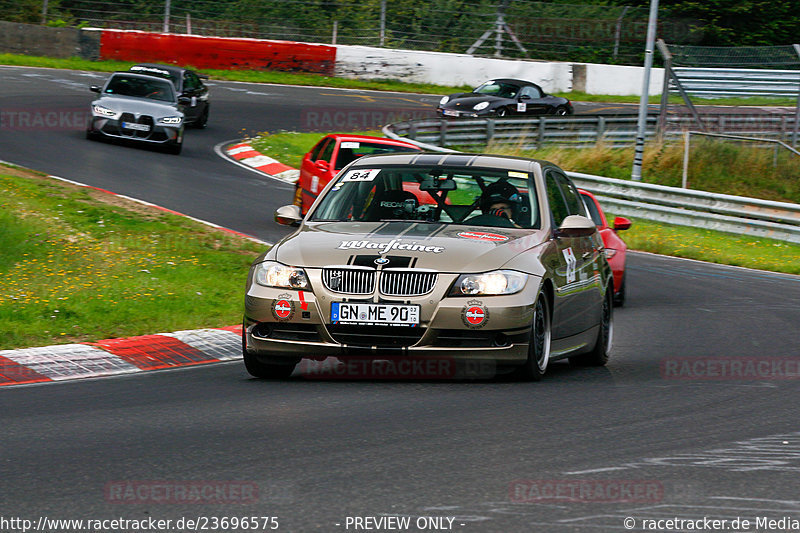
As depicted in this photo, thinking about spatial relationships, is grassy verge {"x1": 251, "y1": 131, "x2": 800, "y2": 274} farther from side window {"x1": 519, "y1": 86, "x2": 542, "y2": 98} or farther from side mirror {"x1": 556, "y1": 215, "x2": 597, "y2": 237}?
side mirror {"x1": 556, "y1": 215, "x2": 597, "y2": 237}

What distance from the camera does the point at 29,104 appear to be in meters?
29.4

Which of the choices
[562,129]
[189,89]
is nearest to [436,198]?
[189,89]

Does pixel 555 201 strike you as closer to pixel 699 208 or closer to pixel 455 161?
pixel 455 161

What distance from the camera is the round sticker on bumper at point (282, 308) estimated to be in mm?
7910

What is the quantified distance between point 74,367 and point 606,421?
387 centimetres

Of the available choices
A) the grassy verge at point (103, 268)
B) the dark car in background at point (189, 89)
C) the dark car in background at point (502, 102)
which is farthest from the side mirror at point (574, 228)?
the dark car in background at point (502, 102)

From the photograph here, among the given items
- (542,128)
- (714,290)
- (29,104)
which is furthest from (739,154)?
(29,104)

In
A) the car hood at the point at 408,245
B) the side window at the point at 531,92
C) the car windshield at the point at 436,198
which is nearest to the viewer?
the car hood at the point at 408,245

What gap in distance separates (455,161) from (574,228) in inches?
41.4

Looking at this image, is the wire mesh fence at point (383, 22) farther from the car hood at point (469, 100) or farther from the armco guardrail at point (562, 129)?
the armco guardrail at point (562, 129)

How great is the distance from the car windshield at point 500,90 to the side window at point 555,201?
85.1ft

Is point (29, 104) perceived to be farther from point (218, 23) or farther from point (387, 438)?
point (387, 438)

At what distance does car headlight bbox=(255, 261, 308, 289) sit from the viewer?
7934mm

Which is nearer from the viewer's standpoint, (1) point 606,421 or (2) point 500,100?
(1) point 606,421
